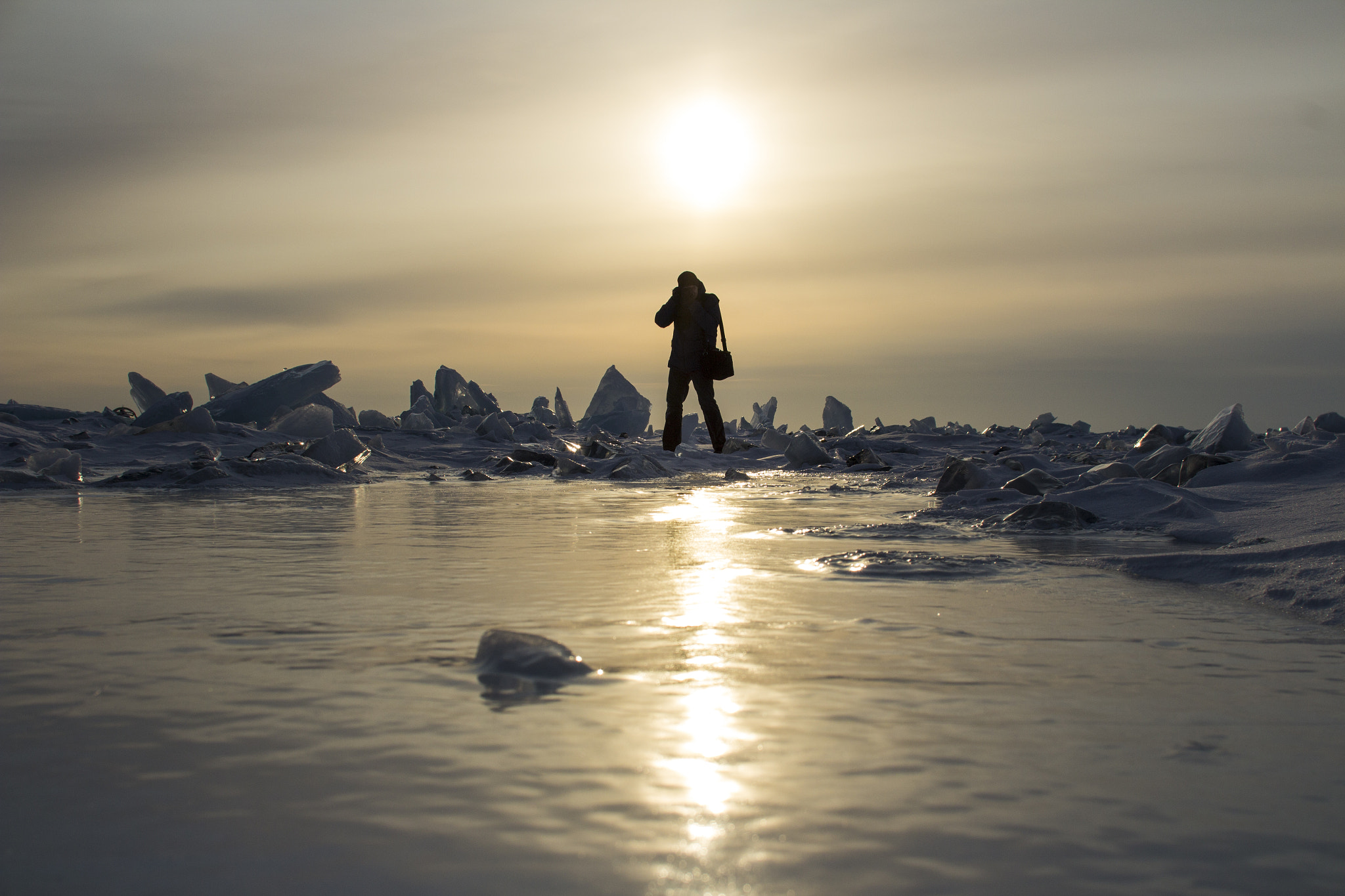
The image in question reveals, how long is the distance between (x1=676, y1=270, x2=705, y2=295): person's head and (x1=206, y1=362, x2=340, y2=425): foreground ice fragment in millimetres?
6464

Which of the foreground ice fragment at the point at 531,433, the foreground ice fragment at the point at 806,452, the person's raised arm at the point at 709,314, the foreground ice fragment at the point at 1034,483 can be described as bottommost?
the foreground ice fragment at the point at 1034,483

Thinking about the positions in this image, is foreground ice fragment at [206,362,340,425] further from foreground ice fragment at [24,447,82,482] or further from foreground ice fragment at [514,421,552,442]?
foreground ice fragment at [24,447,82,482]

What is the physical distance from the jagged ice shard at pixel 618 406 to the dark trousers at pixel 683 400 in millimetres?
13752

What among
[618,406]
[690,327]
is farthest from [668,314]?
[618,406]

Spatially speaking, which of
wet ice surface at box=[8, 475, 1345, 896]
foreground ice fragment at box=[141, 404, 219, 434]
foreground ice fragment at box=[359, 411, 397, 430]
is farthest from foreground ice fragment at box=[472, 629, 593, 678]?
foreground ice fragment at box=[359, 411, 397, 430]

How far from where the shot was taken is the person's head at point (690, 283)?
33.3 ft

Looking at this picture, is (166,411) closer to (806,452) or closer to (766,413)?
(806,452)

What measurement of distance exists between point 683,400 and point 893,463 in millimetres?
2421

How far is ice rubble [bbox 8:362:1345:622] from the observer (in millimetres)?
3326

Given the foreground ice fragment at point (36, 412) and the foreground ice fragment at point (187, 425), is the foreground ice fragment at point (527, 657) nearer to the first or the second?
the foreground ice fragment at point (187, 425)

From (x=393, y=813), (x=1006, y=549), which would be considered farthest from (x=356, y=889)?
(x=1006, y=549)

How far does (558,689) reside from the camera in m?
1.56

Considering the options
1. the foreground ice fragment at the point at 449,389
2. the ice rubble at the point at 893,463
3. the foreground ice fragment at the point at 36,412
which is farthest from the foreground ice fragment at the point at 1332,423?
the foreground ice fragment at the point at 449,389

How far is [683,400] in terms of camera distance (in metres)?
10.7
